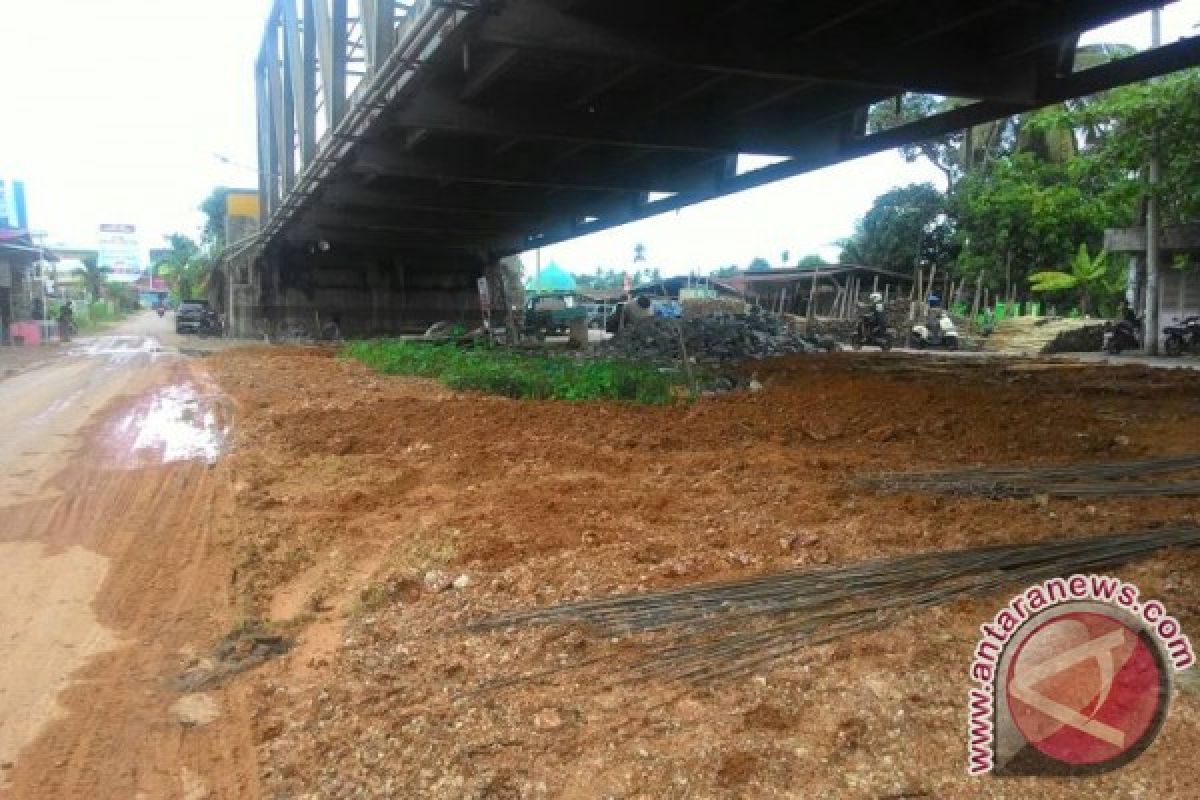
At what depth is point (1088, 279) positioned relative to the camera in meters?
31.0

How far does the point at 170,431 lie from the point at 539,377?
16.5 feet

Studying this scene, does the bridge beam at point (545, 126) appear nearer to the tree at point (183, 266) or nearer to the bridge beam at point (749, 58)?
the bridge beam at point (749, 58)

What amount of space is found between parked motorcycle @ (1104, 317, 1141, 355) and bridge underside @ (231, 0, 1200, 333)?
29.4 ft

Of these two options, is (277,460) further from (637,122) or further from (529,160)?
(529,160)

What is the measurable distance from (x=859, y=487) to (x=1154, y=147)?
16745mm

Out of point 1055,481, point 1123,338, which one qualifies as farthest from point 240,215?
point 1055,481

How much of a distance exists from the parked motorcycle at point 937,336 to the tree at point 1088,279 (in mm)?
7401

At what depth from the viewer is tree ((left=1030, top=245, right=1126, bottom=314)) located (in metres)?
30.9

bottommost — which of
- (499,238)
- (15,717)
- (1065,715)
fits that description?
(15,717)

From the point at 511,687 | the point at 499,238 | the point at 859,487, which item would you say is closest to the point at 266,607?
the point at 511,687

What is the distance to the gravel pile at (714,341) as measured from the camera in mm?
19516

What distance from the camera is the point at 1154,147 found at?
60.4 ft

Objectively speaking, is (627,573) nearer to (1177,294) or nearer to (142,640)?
(142,640)

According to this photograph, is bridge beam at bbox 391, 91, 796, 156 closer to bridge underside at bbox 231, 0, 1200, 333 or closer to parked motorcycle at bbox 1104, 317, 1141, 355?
bridge underside at bbox 231, 0, 1200, 333
